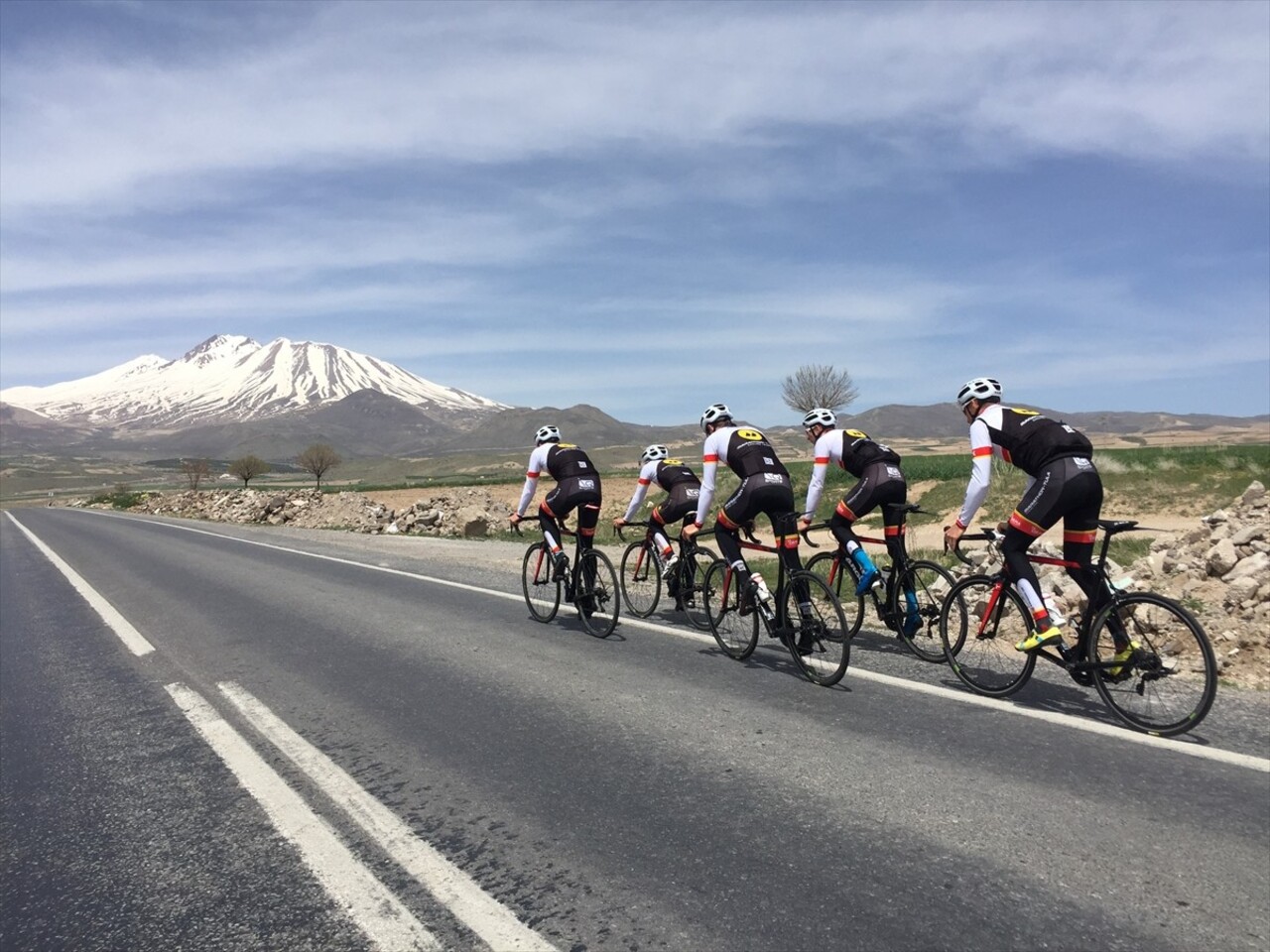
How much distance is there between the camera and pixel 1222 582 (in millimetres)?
8602

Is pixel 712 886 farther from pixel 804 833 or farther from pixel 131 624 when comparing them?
pixel 131 624

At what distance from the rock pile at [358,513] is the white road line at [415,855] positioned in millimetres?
18845

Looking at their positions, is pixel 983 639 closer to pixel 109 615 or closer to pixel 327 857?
pixel 327 857

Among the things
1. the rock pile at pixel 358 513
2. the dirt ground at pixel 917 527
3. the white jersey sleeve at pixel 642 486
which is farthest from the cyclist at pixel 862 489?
the rock pile at pixel 358 513

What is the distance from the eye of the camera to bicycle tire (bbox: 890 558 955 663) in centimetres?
728

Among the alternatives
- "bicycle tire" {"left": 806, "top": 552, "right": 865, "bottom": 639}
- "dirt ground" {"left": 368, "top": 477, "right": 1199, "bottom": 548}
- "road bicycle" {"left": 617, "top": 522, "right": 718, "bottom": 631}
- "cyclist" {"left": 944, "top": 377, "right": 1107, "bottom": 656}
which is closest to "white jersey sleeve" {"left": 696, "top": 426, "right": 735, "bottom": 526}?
"road bicycle" {"left": 617, "top": 522, "right": 718, "bottom": 631}

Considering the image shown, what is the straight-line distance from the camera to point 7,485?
156 metres

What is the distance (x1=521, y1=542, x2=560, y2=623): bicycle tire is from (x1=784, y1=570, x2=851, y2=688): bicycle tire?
11.2 ft

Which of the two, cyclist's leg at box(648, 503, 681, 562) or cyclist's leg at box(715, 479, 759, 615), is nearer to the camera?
cyclist's leg at box(715, 479, 759, 615)

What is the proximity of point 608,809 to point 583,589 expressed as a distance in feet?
16.5

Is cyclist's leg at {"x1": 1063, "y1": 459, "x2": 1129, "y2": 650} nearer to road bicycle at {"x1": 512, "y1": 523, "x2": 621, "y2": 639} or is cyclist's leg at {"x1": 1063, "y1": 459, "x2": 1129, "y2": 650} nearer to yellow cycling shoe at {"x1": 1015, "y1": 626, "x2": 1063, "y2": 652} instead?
yellow cycling shoe at {"x1": 1015, "y1": 626, "x2": 1063, "y2": 652}

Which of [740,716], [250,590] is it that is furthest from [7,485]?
[740,716]

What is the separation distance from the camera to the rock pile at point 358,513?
26219 mm

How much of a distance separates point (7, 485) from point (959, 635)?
192 meters
